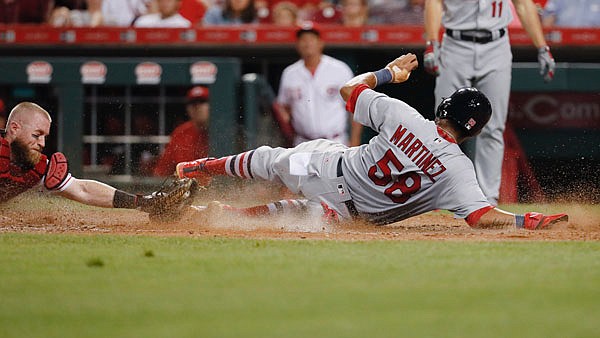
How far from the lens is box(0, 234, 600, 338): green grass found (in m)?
3.52

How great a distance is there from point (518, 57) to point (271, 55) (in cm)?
232

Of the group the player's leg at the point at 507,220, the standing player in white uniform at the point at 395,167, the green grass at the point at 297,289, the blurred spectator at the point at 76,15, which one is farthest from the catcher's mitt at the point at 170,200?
Result: the blurred spectator at the point at 76,15

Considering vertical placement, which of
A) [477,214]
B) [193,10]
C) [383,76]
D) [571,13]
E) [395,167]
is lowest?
[477,214]

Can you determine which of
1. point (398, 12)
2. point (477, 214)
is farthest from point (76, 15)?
point (477, 214)

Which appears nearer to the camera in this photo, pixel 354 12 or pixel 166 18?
pixel 354 12

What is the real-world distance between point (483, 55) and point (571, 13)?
2537mm

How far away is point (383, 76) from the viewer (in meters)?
6.67

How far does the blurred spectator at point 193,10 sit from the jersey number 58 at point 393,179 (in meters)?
4.96

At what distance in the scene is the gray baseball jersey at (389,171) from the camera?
6180 millimetres

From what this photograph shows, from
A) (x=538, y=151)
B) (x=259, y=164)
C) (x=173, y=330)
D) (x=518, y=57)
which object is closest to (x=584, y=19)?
(x=518, y=57)

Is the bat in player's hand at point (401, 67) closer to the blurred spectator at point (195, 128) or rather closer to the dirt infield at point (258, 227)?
the dirt infield at point (258, 227)

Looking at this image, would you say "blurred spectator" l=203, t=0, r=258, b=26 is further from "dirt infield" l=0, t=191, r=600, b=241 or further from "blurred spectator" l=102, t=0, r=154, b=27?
"dirt infield" l=0, t=191, r=600, b=241

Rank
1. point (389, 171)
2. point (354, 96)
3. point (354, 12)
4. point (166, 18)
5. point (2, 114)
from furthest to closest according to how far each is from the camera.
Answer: point (166, 18), point (354, 12), point (2, 114), point (354, 96), point (389, 171)

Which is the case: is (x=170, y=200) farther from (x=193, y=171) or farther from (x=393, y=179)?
(x=393, y=179)
